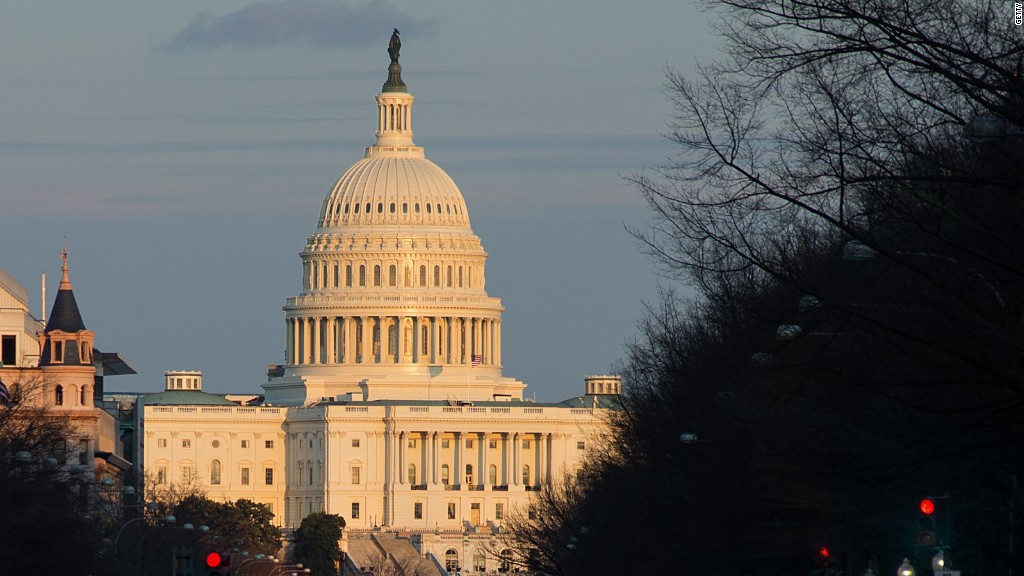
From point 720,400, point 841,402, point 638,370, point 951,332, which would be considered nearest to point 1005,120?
point 951,332

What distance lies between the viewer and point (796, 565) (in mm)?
60938

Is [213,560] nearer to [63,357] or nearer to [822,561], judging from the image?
[822,561]

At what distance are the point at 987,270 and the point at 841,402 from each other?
8300 mm

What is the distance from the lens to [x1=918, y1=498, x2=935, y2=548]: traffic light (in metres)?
44.5

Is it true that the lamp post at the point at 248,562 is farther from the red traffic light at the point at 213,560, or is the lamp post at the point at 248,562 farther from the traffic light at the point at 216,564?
the red traffic light at the point at 213,560

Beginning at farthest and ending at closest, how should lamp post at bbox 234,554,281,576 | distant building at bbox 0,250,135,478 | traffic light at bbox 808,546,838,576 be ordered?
distant building at bbox 0,250,135,478, lamp post at bbox 234,554,281,576, traffic light at bbox 808,546,838,576

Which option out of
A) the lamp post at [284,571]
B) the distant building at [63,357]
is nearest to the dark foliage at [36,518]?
the distant building at [63,357]

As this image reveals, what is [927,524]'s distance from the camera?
149ft

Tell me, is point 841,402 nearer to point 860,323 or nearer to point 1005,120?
point 860,323

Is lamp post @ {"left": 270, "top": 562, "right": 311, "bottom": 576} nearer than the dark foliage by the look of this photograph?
No

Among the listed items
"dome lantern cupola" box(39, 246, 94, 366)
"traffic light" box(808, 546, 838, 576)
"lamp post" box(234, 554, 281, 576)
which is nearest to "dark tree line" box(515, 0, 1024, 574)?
"traffic light" box(808, 546, 838, 576)

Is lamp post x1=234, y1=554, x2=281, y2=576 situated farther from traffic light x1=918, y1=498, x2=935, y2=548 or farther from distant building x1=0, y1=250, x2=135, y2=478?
traffic light x1=918, y1=498, x2=935, y2=548

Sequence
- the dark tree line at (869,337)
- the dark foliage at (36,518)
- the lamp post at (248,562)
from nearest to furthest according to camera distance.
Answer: the dark tree line at (869,337) → the dark foliage at (36,518) → the lamp post at (248,562)

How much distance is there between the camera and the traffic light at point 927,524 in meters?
44.5
